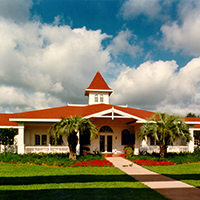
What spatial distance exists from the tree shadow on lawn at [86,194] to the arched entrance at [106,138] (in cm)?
1471

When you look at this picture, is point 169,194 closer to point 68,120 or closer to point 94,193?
point 94,193

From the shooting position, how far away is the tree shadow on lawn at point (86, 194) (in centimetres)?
752

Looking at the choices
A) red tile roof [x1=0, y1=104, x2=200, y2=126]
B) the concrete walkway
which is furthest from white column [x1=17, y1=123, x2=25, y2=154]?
the concrete walkway

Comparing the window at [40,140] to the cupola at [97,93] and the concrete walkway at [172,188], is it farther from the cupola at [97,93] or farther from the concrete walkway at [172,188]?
the concrete walkway at [172,188]

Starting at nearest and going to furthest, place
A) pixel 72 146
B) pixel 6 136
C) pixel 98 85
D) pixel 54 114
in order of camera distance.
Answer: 1. pixel 72 146
2. pixel 6 136
3. pixel 54 114
4. pixel 98 85

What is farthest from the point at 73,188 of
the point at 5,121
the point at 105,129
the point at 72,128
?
the point at 5,121

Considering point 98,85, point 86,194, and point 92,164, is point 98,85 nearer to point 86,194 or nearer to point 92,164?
point 92,164

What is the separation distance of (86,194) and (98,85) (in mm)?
23866

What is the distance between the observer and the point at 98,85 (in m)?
31.1

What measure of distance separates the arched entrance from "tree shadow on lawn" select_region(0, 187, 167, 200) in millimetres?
14715

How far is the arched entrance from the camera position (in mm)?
23391

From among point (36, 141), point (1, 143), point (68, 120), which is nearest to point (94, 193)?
point (68, 120)

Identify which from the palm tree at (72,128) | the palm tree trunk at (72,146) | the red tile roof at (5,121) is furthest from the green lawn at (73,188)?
the red tile roof at (5,121)

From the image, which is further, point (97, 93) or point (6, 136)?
point (97, 93)
